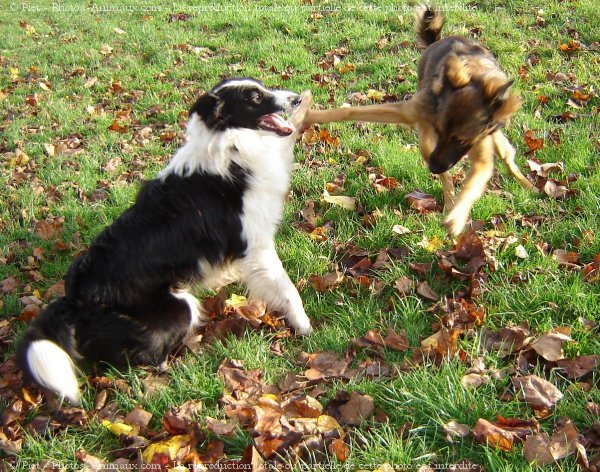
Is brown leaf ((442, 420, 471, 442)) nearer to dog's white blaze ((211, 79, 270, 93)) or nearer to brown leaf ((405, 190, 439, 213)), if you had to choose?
brown leaf ((405, 190, 439, 213))

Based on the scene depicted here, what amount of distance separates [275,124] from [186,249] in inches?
42.7

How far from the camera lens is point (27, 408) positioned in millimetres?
2865

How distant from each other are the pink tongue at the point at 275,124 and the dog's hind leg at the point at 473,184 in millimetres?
1267

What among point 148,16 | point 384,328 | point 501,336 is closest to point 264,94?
point 384,328

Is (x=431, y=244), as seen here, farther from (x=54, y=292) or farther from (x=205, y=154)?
(x=54, y=292)

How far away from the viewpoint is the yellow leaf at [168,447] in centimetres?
237

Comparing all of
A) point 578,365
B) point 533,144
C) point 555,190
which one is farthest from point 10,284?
point 533,144

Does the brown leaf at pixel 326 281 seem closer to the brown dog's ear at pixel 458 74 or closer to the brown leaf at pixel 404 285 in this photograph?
the brown leaf at pixel 404 285

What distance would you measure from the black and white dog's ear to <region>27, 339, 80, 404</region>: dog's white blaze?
1.62 m

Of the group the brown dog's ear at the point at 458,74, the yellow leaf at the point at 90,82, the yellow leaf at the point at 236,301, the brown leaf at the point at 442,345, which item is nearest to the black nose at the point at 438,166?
the brown dog's ear at the point at 458,74

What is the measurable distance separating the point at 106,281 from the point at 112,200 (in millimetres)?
1962

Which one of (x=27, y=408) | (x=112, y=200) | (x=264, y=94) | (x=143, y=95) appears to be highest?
(x=264, y=94)

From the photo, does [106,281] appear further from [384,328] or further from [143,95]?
[143,95]

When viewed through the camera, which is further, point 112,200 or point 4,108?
point 4,108
